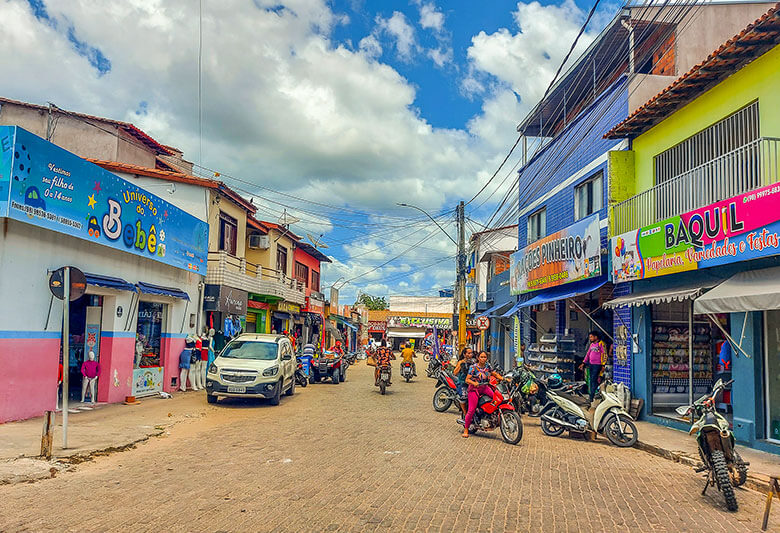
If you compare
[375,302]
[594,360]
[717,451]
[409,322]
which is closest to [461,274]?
[594,360]

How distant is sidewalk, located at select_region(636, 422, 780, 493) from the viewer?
8.12m

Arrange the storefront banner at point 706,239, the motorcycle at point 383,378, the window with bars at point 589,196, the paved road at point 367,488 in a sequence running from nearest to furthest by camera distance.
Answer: the paved road at point 367,488, the storefront banner at point 706,239, the window with bars at point 589,196, the motorcycle at point 383,378

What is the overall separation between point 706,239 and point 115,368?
13337 millimetres

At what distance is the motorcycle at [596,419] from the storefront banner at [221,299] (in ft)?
41.5

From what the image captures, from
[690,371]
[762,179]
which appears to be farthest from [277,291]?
[762,179]

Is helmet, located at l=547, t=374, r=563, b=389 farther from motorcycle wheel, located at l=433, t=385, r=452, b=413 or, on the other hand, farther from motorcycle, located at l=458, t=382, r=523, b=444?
motorcycle wheel, located at l=433, t=385, r=452, b=413

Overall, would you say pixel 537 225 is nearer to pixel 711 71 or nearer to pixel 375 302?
pixel 711 71

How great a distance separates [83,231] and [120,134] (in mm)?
10597

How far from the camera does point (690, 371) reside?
13.0 metres

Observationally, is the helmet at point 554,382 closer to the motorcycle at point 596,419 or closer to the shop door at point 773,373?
the motorcycle at point 596,419

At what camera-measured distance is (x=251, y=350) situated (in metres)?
A: 16.7

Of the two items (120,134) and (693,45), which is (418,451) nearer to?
(693,45)

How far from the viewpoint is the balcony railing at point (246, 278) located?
2145 cm

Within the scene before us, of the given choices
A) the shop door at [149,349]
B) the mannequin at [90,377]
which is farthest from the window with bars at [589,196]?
the mannequin at [90,377]
